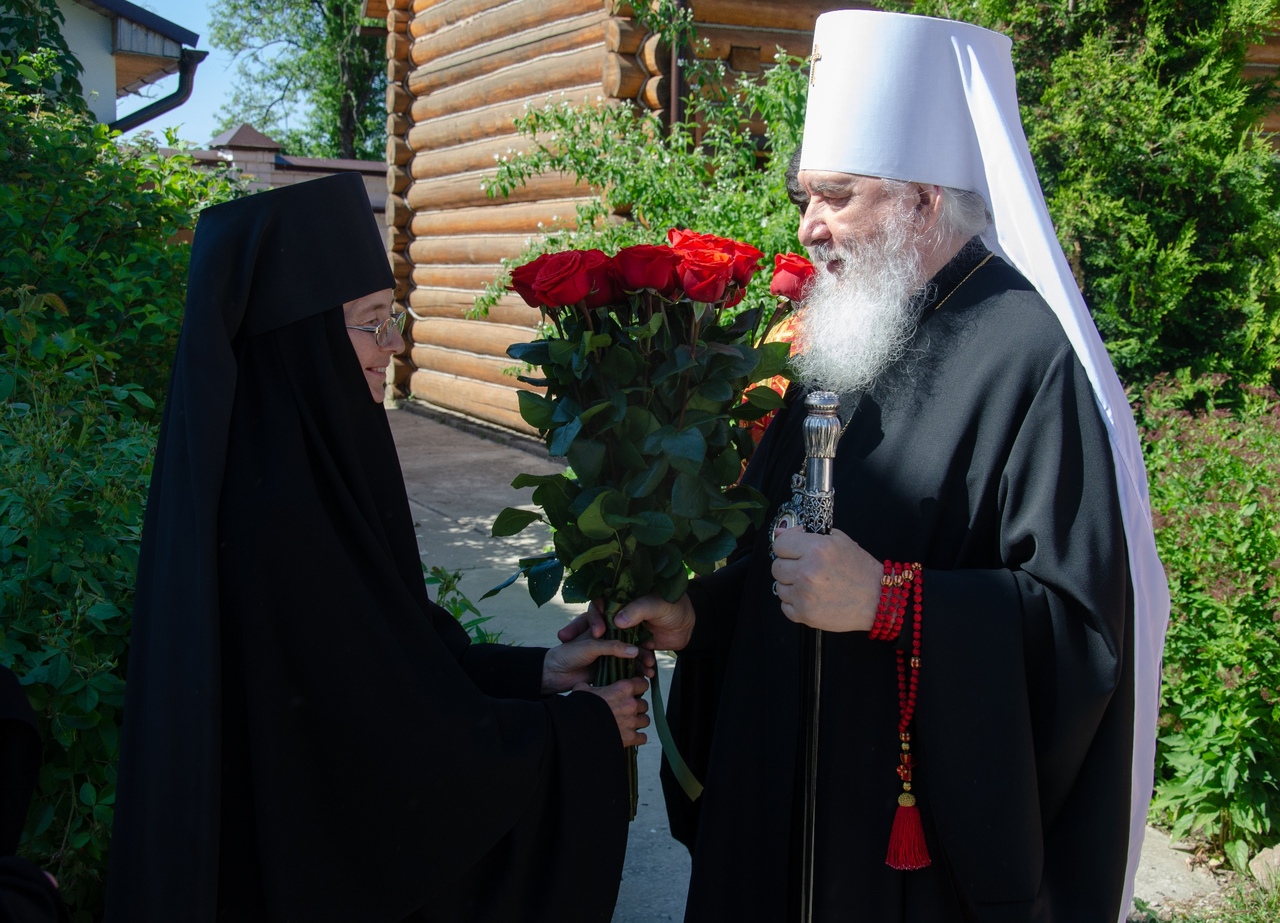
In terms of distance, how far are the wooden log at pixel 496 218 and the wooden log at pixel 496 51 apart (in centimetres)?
122

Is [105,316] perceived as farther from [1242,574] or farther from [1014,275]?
[1242,574]

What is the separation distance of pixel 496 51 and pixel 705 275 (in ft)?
28.9

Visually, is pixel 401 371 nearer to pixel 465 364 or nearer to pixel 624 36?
pixel 465 364

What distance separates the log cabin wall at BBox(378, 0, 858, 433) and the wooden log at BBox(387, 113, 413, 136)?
0.04ft

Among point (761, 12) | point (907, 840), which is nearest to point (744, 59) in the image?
point (761, 12)

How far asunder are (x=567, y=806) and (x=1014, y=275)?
1.34 meters

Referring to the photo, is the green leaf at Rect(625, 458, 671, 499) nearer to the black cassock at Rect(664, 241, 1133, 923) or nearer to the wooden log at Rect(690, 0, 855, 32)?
the black cassock at Rect(664, 241, 1133, 923)

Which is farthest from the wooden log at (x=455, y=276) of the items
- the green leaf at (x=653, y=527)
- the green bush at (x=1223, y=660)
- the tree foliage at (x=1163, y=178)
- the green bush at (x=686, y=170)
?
the green leaf at (x=653, y=527)

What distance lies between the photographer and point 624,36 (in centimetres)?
782

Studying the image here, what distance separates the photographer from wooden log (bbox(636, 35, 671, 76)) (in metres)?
7.61

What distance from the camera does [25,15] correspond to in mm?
7254

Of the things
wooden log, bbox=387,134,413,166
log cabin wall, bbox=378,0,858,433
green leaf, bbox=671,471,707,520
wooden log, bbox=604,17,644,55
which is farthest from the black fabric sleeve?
wooden log, bbox=387,134,413,166

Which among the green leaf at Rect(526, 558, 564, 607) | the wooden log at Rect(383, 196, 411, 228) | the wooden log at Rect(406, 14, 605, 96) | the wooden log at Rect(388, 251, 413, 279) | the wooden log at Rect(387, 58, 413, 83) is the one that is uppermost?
the wooden log at Rect(387, 58, 413, 83)

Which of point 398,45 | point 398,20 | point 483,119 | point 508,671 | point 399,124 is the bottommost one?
point 508,671
